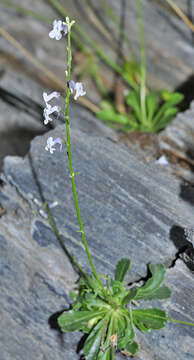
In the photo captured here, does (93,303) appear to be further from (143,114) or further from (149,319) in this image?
(143,114)

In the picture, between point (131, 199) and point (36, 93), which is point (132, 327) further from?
point (36, 93)

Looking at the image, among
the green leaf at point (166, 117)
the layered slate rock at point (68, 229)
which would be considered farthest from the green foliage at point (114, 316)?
the green leaf at point (166, 117)

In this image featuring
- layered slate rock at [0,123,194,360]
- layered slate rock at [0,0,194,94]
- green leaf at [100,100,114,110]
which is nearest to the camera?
layered slate rock at [0,123,194,360]

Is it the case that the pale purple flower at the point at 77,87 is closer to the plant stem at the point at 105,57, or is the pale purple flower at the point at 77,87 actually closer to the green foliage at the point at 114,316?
the green foliage at the point at 114,316

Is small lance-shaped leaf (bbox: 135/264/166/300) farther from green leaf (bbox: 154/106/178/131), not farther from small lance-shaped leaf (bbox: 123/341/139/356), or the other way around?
green leaf (bbox: 154/106/178/131)

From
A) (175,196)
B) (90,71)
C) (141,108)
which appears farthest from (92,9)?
(175,196)

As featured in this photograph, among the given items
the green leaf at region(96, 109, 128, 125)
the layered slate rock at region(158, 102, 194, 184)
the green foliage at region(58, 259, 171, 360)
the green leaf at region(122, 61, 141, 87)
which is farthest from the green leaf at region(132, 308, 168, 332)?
the green leaf at region(122, 61, 141, 87)
